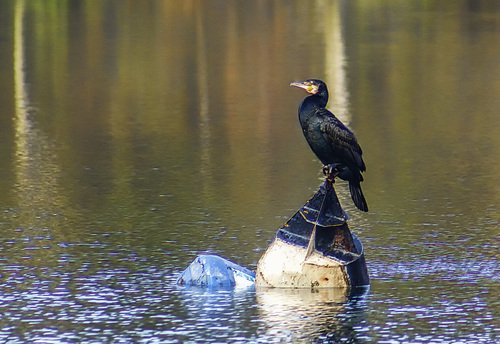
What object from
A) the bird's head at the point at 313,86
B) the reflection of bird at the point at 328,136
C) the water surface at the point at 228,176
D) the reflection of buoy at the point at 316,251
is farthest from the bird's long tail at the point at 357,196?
the bird's head at the point at 313,86

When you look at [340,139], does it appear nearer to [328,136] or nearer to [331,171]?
[328,136]

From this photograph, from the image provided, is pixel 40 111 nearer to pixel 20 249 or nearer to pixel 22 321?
pixel 20 249

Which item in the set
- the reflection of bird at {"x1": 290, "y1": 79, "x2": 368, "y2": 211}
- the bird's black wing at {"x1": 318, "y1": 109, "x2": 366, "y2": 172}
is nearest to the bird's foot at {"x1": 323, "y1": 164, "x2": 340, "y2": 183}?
the reflection of bird at {"x1": 290, "y1": 79, "x2": 368, "y2": 211}

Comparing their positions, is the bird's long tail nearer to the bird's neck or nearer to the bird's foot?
the bird's foot

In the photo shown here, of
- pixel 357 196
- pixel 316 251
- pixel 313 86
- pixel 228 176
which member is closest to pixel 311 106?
pixel 313 86

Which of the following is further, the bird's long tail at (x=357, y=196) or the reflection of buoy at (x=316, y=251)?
the bird's long tail at (x=357, y=196)

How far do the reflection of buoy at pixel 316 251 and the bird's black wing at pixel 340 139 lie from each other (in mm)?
398

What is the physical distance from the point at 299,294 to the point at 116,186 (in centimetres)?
655

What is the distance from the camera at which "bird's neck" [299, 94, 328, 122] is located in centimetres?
1440

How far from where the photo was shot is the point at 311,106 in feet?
47.3

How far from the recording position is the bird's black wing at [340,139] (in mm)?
14305

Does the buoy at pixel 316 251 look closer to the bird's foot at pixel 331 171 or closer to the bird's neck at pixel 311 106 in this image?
the bird's foot at pixel 331 171

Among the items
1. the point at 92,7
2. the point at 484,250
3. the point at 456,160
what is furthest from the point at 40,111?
the point at 92,7

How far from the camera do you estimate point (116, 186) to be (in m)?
20.3
